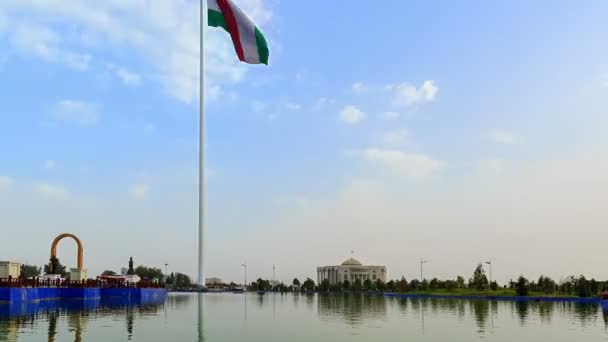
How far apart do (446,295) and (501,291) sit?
10847 mm

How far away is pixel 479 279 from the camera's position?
129 metres

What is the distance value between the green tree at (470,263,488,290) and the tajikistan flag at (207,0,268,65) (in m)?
103

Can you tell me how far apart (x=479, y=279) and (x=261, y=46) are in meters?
105

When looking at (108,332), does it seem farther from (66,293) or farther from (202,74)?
(66,293)

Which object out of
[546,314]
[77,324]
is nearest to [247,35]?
[77,324]

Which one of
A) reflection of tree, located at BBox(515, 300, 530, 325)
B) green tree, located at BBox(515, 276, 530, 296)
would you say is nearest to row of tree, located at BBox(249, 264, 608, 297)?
green tree, located at BBox(515, 276, 530, 296)

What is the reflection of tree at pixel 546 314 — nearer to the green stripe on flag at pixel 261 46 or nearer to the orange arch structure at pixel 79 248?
the green stripe on flag at pixel 261 46

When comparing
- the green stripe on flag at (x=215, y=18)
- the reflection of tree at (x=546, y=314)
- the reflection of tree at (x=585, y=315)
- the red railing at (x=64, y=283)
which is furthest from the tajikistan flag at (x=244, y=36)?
the red railing at (x=64, y=283)

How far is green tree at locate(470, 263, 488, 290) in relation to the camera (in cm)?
12769

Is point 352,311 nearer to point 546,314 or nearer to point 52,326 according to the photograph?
point 546,314

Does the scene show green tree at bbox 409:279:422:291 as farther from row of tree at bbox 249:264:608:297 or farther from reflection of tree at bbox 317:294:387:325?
reflection of tree at bbox 317:294:387:325

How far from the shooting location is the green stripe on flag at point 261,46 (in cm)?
3738

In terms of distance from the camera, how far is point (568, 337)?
3381cm

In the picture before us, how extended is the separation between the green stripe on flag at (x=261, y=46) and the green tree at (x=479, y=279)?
103m
